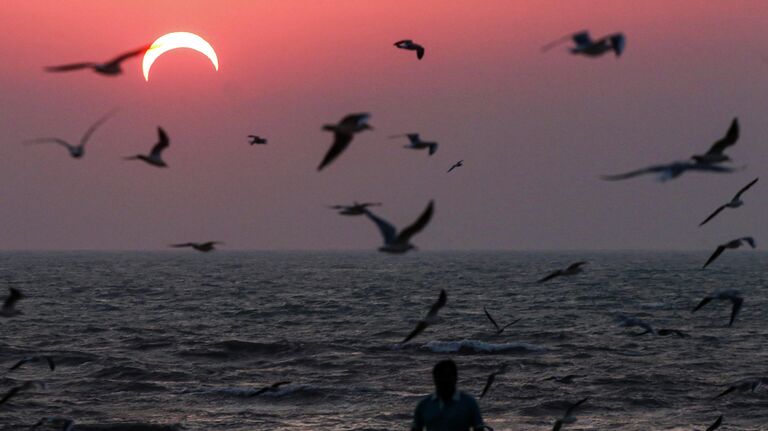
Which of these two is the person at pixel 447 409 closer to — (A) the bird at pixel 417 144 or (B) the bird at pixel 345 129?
(B) the bird at pixel 345 129

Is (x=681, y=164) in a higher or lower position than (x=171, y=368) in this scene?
higher

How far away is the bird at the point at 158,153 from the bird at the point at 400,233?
369 centimetres

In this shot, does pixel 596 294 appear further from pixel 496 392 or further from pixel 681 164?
pixel 681 164

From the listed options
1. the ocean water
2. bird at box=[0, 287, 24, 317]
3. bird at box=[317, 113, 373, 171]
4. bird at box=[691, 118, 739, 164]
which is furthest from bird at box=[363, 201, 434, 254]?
the ocean water

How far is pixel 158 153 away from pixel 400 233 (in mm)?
4744

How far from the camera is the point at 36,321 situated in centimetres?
5225

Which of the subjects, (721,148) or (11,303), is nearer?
(721,148)

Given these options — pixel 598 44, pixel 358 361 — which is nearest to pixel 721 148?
pixel 598 44

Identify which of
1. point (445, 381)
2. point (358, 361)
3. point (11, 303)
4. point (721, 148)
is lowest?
point (358, 361)

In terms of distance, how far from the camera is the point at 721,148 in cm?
1053

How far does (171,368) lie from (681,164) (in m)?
28.1

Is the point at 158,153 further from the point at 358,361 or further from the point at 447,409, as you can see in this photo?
the point at 358,361

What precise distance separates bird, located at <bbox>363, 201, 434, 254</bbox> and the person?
115cm

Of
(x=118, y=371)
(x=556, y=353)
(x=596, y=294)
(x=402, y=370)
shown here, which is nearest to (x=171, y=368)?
(x=118, y=371)
